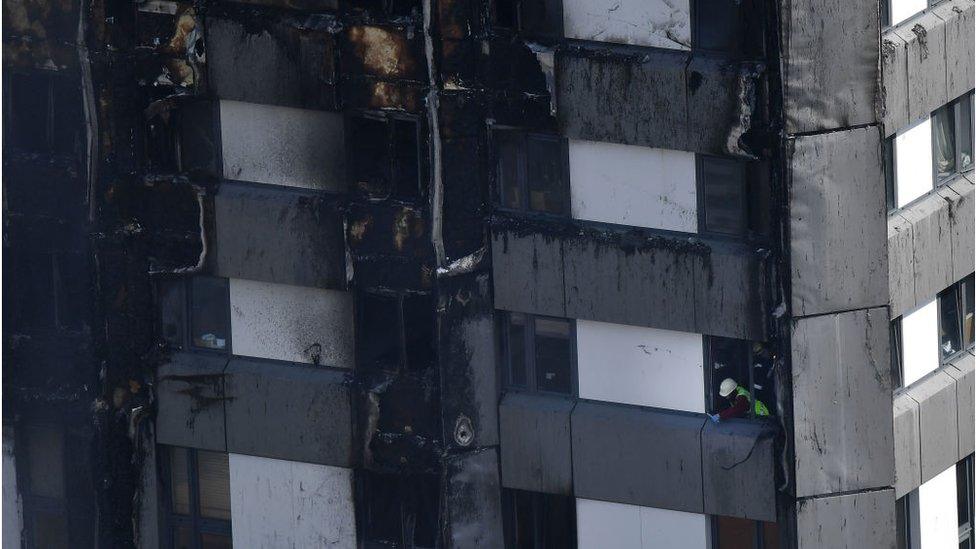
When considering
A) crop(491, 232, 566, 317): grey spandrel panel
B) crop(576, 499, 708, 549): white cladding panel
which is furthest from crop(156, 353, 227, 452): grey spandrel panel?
crop(576, 499, 708, 549): white cladding panel

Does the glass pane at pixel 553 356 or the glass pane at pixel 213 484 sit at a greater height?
the glass pane at pixel 553 356

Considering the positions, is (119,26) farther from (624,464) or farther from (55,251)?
(624,464)

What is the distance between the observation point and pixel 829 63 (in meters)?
25.8

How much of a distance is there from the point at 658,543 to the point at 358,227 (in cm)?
599

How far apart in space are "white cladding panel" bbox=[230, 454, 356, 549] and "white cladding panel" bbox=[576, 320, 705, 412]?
4090 millimetres

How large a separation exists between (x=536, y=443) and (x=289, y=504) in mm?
4074

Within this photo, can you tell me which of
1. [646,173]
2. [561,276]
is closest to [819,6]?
[646,173]

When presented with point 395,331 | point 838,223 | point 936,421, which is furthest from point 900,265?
point 395,331

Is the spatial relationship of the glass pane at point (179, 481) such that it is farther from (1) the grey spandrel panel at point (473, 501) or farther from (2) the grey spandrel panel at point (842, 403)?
(2) the grey spandrel panel at point (842, 403)

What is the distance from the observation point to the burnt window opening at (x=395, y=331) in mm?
28922

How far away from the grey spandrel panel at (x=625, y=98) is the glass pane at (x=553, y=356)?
106 inches

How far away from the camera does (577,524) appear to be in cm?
2872

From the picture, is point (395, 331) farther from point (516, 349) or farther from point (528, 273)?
point (528, 273)

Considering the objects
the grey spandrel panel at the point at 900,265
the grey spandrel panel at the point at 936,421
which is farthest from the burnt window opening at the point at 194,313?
the grey spandrel panel at the point at 936,421
